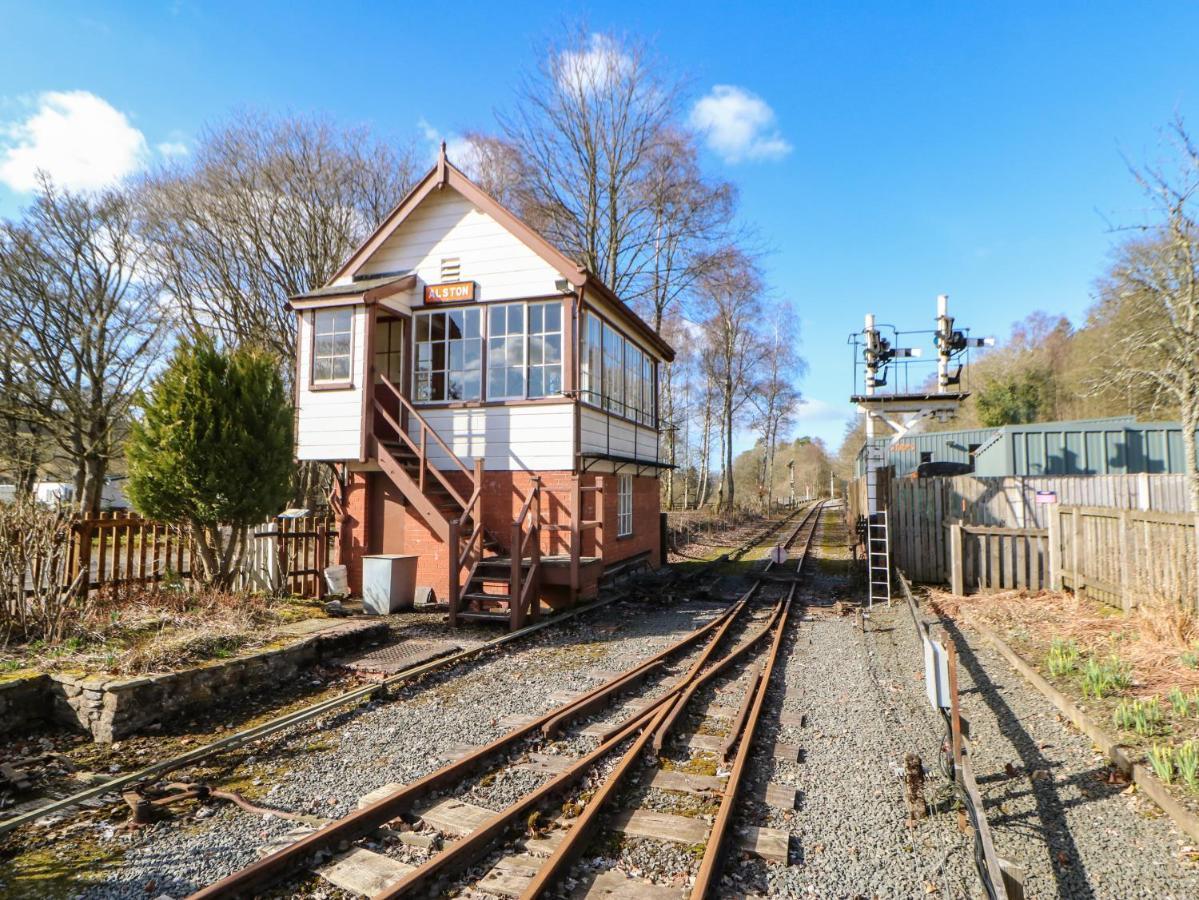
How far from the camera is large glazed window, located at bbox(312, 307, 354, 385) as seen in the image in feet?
40.9

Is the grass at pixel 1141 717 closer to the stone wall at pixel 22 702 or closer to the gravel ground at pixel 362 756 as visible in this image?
the gravel ground at pixel 362 756

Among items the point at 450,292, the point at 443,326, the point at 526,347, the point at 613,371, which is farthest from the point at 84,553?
the point at 613,371

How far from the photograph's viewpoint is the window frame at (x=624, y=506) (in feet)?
47.9

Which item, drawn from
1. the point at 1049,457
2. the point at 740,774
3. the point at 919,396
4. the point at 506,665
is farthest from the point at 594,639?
the point at 1049,457

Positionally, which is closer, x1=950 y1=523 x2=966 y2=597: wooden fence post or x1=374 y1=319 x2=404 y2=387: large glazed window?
x1=950 y1=523 x2=966 y2=597: wooden fence post

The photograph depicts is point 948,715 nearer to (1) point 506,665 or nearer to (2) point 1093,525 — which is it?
(1) point 506,665

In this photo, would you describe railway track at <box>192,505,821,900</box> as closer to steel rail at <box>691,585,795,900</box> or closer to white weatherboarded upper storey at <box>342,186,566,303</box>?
steel rail at <box>691,585,795,900</box>

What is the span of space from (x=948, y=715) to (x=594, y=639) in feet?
17.5

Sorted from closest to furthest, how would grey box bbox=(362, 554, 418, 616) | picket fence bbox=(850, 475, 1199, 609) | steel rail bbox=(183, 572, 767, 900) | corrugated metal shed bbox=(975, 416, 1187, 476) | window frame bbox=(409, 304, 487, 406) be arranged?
steel rail bbox=(183, 572, 767, 900)
picket fence bbox=(850, 475, 1199, 609)
grey box bbox=(362, 554, 418, 616)
window frame bbox=(409, 304, 487, 406)
corrugated metal shed bbox=(975, 416, 1187, 476)

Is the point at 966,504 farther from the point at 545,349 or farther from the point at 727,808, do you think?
the point at 727,808

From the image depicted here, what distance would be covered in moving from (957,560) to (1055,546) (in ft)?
4.85

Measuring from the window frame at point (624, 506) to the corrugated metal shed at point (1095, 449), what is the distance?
13.4 meters

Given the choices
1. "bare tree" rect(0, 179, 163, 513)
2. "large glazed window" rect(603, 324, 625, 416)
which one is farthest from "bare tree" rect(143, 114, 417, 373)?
"large glazed window" rect(603, 324, 625, 416)

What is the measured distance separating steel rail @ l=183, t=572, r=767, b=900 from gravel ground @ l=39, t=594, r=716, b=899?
253mm
